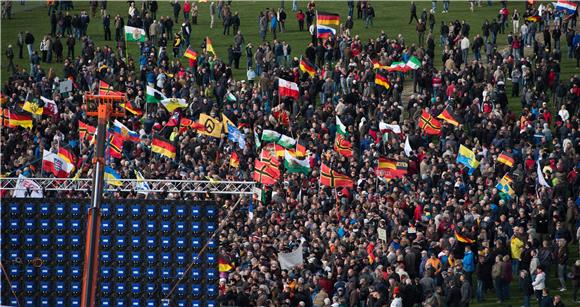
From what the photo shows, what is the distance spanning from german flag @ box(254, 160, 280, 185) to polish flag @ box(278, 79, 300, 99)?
7.87 meters

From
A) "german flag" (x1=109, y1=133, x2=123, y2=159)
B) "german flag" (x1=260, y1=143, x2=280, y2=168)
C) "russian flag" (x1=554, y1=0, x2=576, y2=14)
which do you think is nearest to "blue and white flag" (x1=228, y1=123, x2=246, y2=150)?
"german flag" (x1=260, y1=143, x2=280, y2=168)

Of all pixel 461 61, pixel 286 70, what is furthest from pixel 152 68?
pixel 461 61

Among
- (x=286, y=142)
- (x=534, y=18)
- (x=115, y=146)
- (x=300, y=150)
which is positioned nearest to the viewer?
(x=115, y=146)

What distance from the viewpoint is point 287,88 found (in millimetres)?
67312

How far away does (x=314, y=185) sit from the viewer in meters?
60.6

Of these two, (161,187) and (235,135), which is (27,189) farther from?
(235,135)

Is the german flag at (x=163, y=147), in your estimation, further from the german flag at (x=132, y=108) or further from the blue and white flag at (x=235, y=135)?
the german flag at (x=132, y=108)

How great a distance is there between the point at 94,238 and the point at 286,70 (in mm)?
28612

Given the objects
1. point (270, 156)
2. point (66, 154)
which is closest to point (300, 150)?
point (270, 156)

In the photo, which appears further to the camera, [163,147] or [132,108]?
[132,108]

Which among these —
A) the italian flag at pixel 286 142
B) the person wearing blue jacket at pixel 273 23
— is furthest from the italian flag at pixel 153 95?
the person wearing blue jacket at pixel 273 23

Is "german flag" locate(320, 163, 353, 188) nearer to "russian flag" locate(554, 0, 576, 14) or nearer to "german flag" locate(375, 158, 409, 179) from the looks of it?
"german flag" locate(375, 158, 409, 179)

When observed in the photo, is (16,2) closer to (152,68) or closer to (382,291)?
(152,68)

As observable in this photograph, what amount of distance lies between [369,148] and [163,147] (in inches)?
269
